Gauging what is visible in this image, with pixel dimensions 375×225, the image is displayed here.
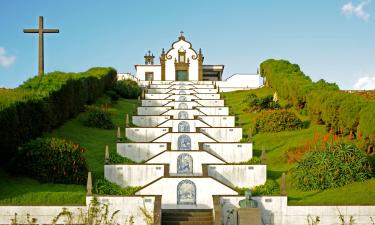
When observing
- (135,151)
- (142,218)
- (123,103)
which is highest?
(123,103)

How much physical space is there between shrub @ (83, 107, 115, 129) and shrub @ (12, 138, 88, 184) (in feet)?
44.0

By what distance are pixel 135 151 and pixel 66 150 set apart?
5212 millimetres

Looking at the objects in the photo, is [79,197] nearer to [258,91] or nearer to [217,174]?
[217,174]

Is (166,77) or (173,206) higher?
(166,77)

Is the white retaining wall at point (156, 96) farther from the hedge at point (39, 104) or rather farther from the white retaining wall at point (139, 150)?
the white retaining wall at point (139, 150)

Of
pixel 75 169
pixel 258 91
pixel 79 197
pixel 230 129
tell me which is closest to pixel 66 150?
pixel 75 169

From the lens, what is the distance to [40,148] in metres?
28.3

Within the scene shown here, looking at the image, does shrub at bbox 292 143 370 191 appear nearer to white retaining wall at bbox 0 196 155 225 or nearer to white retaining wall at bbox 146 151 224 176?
white retaining wall at bbox 146 151 224 176

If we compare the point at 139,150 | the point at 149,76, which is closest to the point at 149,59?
the point at 149,76

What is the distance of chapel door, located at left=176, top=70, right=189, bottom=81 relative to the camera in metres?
70.8

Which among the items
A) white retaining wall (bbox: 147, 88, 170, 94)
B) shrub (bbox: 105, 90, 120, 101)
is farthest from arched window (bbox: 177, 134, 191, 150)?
white retaining wall (bbox: 147, 88, 170, 94)

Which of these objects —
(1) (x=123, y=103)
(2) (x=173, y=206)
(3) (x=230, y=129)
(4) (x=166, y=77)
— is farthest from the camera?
(4) (x=166, y=77)

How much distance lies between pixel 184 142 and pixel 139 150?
9.60 ft

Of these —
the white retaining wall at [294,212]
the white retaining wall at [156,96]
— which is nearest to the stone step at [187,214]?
the white retaining wall at [294,212]
